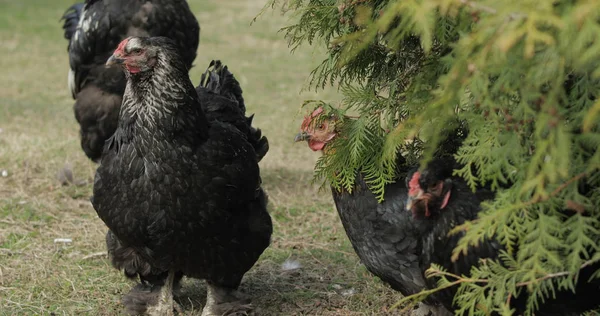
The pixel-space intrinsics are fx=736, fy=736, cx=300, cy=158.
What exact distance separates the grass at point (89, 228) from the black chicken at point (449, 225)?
41.2 inches

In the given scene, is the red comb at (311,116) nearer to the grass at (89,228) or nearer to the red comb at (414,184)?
the grass at (89,228)

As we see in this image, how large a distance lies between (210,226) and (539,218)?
187 centimetres

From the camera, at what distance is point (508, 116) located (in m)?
2.88

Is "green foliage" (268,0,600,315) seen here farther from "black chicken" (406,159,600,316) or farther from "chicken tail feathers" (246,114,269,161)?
"chicken tail feathers" (246,114,269,161)

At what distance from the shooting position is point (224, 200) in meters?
4.11

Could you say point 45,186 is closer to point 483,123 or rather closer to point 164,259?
point 164,259

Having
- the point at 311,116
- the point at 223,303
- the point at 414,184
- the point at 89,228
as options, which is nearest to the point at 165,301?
the point at 223,303

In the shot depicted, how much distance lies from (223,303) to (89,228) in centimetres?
195

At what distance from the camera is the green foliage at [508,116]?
7.66 ft

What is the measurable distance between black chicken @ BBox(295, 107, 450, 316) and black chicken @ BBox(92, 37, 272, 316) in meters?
0.56

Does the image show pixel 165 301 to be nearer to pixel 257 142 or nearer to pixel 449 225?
pixel 257 142

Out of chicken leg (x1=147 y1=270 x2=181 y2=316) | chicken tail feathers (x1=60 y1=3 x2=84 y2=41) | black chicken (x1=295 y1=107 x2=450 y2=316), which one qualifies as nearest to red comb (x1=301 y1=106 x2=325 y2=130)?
black chicken (x1=295 y1=107 x2=450 y2=316)

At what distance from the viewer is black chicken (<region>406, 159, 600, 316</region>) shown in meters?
3.26

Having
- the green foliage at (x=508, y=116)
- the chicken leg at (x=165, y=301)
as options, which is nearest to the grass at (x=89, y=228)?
the chicken leg at (x=165, y=301)
